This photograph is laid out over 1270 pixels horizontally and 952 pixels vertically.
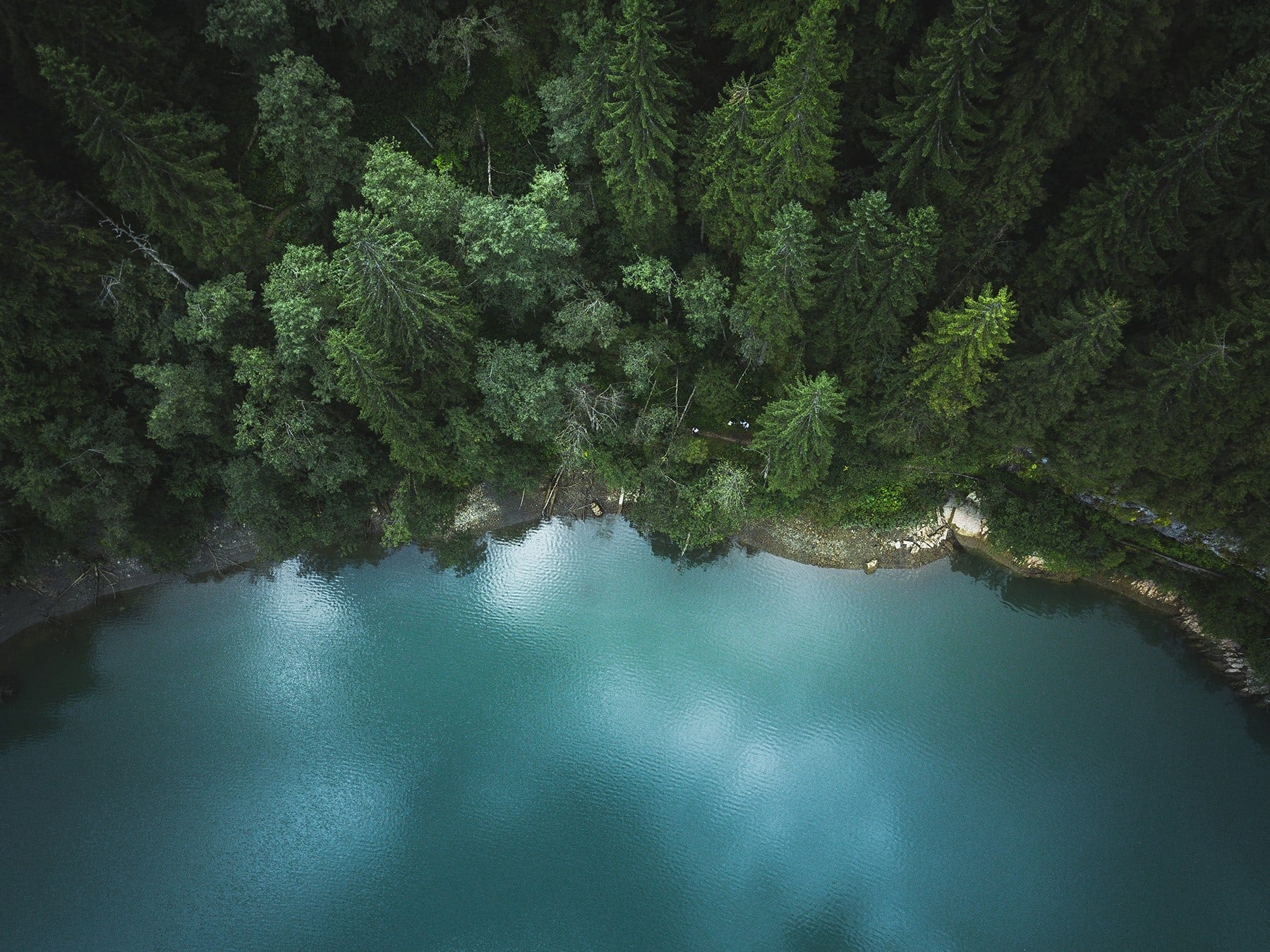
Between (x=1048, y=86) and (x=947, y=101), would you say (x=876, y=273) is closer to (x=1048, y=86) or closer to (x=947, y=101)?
(x=947, y=101)

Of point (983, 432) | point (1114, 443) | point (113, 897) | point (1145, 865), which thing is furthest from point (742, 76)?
point (113, 897)

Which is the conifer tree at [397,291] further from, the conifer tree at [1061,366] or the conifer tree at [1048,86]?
the conifer tree at [1061,366]

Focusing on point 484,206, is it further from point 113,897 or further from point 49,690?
point 113,897

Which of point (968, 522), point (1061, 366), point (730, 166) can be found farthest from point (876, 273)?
point (968, 522)

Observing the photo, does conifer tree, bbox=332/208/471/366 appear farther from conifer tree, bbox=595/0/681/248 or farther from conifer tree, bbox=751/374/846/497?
conifer tree, bbox=751/374/846/497

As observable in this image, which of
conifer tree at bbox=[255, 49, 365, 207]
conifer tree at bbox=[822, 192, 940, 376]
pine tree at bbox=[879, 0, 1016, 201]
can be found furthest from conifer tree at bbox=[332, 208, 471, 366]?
pine tree at bbox=[879, 0, 1016, 201]

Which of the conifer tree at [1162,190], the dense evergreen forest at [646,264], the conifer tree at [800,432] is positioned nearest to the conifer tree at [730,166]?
the dense evergreen forest at [646,264]
